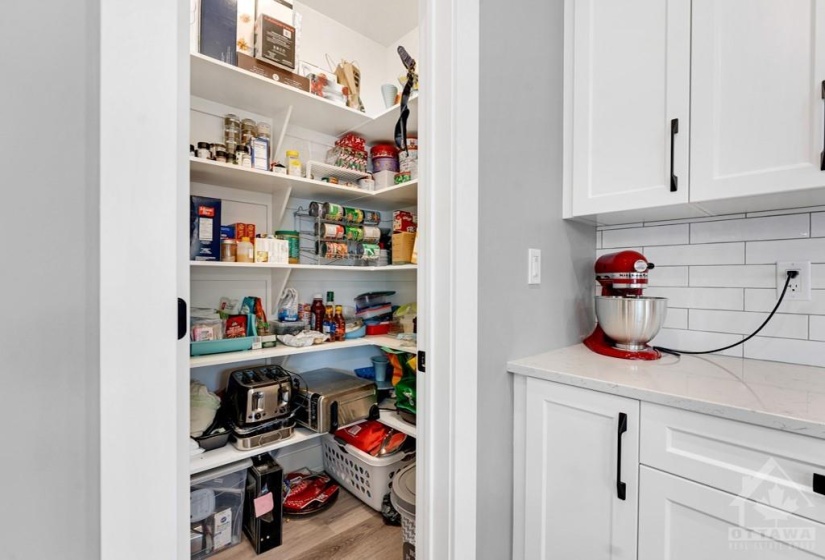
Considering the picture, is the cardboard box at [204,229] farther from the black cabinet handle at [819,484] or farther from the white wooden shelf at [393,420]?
the black cabinet handle at [819,484]

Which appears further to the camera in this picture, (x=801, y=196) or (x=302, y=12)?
(x=302, y=12)

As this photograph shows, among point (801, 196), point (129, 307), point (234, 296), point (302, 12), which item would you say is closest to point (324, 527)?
point (234, 296)

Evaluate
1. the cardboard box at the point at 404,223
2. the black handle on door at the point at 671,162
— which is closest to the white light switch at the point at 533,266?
the black handle on door at the point at 671,162

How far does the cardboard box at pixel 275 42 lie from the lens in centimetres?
165

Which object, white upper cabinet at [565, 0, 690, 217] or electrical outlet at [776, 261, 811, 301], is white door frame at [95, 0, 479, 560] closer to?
white upper cabinet at [565, 0, 690, 217]

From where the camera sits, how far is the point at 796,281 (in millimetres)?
1173

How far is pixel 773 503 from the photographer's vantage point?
753mm

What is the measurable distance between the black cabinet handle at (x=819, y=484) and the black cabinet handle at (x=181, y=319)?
120 centimetres

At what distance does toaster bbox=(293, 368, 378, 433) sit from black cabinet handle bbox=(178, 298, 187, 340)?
4.33ft

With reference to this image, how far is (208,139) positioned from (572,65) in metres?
1.68

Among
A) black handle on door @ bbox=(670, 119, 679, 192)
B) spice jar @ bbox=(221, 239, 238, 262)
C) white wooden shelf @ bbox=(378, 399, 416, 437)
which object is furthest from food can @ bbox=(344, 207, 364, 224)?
black handle on door @ bbox=(670, 119, 679, 192)

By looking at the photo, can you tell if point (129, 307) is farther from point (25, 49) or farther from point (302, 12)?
point (302, 12)

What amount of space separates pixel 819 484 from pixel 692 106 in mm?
1034

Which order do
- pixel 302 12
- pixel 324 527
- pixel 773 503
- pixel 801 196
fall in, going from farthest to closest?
pixel 302 12, pixel 324 527, pixel 801 196, pixel 773 503
